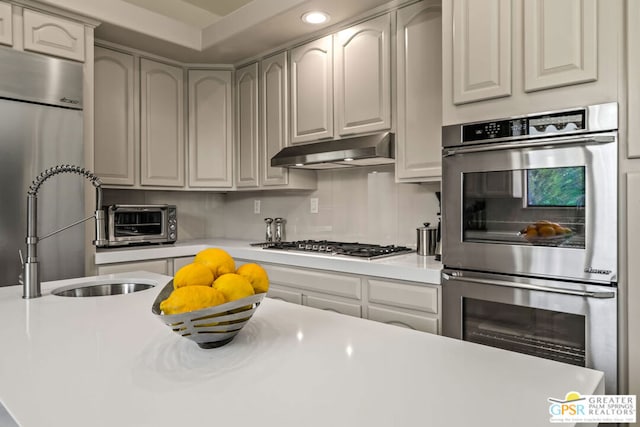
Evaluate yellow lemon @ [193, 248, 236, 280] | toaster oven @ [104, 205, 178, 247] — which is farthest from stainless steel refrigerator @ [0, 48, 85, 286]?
yellow lemon @ [193, 248, 236, 280]

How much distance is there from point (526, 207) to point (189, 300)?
1.46m

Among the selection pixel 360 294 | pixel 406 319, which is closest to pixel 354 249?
pixel 360 294

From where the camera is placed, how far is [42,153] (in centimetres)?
227

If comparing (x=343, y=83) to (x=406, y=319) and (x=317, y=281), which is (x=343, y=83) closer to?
(x=317, y=281)

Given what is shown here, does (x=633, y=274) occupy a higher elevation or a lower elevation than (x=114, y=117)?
lower

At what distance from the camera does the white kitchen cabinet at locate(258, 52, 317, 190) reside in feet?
9.96

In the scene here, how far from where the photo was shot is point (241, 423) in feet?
1.84

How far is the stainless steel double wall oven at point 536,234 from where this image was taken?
1517 mm

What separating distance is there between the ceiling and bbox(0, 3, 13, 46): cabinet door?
22 cm

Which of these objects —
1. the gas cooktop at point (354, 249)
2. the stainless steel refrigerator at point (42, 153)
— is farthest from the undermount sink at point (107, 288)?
the gas cooktop at point (354, 249)

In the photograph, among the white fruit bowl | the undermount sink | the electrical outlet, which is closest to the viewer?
the white fruit bowl

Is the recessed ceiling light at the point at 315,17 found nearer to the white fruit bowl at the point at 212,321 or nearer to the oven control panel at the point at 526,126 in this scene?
the oven control panel at the point at 526,126

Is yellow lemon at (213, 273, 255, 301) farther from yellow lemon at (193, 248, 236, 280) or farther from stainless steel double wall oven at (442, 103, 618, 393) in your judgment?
stainless steel double wall oven at (442, 103, 618, 393)

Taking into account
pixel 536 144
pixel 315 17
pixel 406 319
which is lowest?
pixel 406 319
